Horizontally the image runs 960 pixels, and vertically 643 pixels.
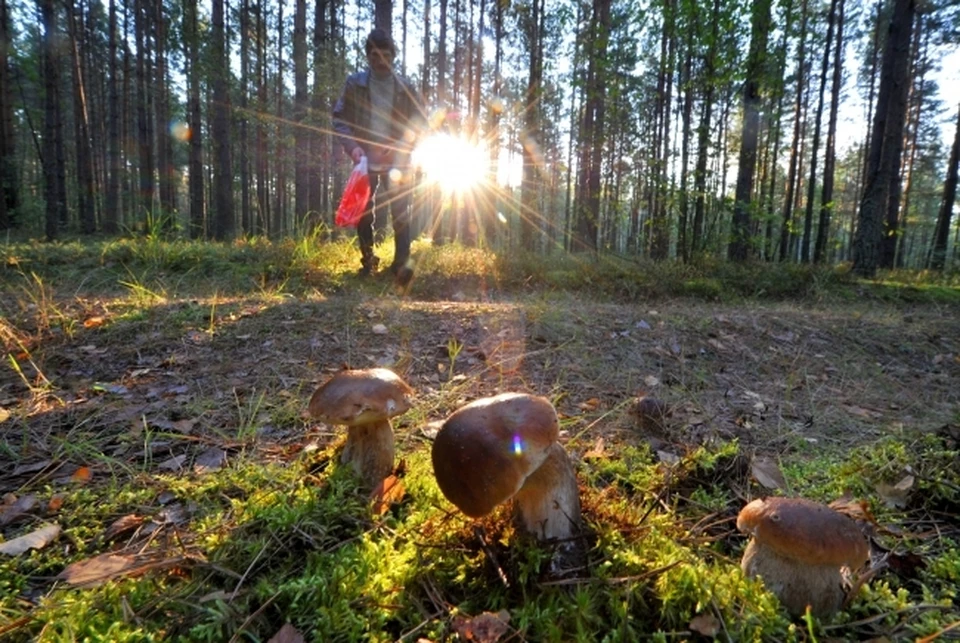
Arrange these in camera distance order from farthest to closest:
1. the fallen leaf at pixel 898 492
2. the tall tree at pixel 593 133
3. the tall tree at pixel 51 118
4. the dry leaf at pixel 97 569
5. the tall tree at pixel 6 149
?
the tall tree at pixel 6 149, the tall tree at pixel 51 118, the tall tree at pixel 593 133, the fallen leaf at pixel 898 492, the dry leaf at pixel 97 569

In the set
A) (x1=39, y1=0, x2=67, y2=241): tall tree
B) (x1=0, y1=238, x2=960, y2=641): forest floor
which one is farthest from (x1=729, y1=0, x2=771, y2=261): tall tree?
(x1=39, y1=0, x2=67, y2=241): tall tree

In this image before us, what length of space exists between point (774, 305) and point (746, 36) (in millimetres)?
3912

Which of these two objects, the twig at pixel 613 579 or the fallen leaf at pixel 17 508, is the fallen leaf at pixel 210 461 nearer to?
the fallen leaf at pixel 17 508

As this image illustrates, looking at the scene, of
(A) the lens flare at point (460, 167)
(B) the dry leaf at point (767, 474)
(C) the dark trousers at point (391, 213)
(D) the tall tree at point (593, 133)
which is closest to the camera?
(B) the dry leaf at point (767, 474)

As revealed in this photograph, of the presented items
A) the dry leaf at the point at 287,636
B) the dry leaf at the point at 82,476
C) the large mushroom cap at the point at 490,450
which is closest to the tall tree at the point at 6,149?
the dry leaf at the point at 82,476

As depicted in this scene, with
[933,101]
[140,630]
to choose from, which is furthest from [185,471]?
[933,101]

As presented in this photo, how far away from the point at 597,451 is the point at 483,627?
3.75ft

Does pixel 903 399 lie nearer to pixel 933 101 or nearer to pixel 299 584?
pixel 299 584

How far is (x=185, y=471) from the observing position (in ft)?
6.31

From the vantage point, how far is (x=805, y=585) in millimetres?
1232

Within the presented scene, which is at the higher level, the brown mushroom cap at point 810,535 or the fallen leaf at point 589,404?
the brown mushroom cap at point 810,535

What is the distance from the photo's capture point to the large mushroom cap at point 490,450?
118 centimetres

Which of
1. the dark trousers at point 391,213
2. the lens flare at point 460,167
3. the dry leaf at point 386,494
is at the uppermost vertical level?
the lens flare at point 460,167

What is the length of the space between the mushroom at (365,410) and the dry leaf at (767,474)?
142 cm
